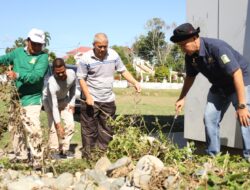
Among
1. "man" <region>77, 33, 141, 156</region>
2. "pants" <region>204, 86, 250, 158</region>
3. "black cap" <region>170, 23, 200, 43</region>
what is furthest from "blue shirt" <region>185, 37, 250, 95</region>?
"man" <region>77, 33, 141, 156</region>

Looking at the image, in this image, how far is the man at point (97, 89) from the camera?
593 centimetres

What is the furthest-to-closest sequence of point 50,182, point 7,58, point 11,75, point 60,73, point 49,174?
1. point 60,73
2. point 7,58
3. point 11,75
4. point 49,174
5. point 50,182

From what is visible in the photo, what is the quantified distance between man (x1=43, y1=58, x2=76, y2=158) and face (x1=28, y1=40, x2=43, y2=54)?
422 millimetres

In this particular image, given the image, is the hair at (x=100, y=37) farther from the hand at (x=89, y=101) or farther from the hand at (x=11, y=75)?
the hand at (x=11, y=75)

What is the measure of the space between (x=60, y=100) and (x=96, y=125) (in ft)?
2.40

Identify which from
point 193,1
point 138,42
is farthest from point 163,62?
point 193,1

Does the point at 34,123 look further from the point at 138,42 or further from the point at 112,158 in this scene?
the point at 138,42

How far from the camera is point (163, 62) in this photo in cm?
7562

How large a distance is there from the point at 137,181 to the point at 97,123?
213 centimetres

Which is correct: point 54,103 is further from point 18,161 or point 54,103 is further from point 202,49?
point 202,49

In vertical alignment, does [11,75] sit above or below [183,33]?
below

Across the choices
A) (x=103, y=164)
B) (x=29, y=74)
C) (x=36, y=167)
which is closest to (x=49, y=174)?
(x=36, y=167)

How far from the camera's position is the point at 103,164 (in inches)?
198

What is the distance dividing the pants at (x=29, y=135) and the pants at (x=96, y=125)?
2.25 feet
